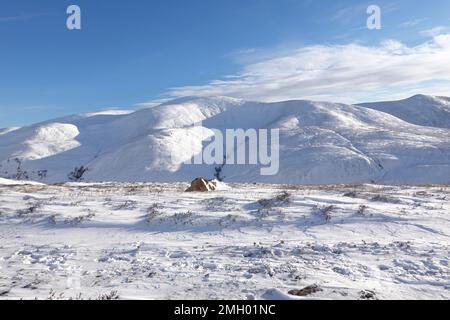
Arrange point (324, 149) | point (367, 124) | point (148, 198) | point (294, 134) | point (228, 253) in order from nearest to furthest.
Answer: point (228, 253) < point (148, 198) < point (324, 149) < point (294, 134) < point (367, 124)

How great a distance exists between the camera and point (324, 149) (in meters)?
134

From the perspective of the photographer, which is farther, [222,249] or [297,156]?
[297,156]

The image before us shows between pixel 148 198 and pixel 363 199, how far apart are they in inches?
435

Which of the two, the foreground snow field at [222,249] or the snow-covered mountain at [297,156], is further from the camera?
the snow-covered mountain at [297,156]

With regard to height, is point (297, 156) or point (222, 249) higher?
point (297, 156)

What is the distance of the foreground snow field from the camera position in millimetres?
8516

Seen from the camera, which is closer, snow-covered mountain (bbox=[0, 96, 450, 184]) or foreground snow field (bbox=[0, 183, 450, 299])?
foreground snow field (bbox=[0, 183, 450, 299])

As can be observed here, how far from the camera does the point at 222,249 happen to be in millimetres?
11602

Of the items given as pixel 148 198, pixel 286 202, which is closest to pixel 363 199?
pixel 286 202

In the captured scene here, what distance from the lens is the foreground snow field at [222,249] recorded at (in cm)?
852
